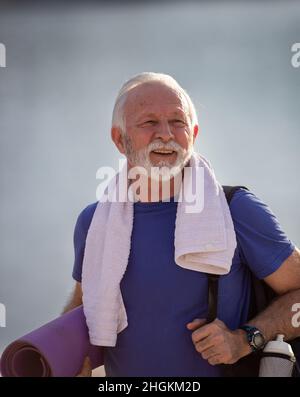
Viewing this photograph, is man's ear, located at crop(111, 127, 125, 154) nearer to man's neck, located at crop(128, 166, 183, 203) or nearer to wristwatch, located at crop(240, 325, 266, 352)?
man's neck, located at crop(128, 166, 183, 203)

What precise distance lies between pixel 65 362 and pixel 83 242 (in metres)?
0.49

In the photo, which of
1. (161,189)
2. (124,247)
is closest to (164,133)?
(161,189)

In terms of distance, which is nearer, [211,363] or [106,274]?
[211,363]

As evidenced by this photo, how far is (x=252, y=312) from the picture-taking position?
2246mm

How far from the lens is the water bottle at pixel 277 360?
206 cm

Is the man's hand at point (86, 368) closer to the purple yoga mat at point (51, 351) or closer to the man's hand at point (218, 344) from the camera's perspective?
the purple yoga mat at point (51, 351)

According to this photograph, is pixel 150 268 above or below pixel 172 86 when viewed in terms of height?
below

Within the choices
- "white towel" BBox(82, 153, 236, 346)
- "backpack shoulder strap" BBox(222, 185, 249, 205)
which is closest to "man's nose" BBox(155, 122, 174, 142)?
"white towel" BBox(82, 153, 236, 346)

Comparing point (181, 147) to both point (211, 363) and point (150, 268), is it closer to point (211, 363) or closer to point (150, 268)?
point (150, 268)

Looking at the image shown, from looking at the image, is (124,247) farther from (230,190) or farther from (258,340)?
(258,340)

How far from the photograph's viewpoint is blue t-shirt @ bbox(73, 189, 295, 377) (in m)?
2.16

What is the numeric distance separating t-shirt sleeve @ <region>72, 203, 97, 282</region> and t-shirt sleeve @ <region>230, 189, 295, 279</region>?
597mm
